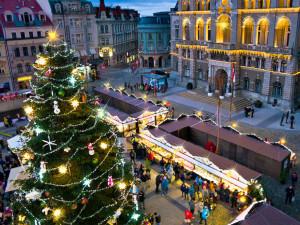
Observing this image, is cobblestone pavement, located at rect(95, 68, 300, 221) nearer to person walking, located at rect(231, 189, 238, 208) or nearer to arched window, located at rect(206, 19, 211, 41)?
person walking, located at rect(231, 189, 238, 208)

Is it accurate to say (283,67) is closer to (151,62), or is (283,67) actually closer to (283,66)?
(283,66)

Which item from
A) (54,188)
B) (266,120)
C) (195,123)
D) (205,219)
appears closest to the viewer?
(54,188)

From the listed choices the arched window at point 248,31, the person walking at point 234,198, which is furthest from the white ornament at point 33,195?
the arched window at point 248,31

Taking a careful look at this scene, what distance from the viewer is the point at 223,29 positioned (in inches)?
1631

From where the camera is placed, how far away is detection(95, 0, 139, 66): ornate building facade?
68.6 meters

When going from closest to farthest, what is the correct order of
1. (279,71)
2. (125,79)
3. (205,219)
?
(205,219) → (279,71) → (125,79)

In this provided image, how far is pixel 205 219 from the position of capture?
16875mm

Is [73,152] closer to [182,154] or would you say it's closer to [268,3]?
[182,154]

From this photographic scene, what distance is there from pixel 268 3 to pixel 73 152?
34.7m

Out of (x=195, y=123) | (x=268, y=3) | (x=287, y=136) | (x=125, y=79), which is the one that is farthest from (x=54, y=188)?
(x=125, y=79)

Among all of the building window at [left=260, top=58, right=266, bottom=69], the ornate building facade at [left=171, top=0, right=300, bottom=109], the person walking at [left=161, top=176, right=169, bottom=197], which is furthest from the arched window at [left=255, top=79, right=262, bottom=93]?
the person walking at [left=161, top=176, right=169, bottom=197]

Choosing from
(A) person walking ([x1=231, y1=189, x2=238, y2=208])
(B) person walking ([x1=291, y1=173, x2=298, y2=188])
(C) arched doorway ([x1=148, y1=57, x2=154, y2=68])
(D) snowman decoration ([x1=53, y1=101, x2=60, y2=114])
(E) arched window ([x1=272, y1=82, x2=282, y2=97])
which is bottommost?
(A) person walking ([x1=231, y1=189, x2=238, y2=208])

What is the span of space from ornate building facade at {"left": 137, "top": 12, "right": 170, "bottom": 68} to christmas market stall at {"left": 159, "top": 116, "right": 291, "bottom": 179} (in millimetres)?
Result: 40506

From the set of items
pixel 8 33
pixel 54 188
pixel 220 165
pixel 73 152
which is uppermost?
pixel 8 33
